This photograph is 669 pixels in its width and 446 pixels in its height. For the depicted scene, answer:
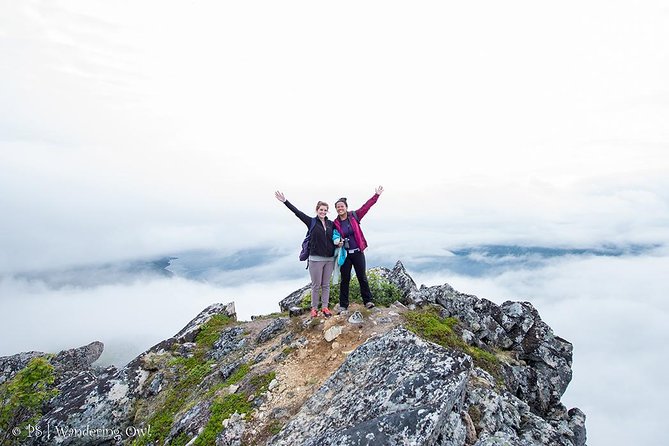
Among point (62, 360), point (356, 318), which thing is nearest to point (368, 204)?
point (356, 318)

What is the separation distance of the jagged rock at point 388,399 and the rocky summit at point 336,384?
0.03 m

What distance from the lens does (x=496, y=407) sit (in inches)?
445

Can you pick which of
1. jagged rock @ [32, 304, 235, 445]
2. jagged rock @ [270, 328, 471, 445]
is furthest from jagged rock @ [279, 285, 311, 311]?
jagged rock @ [270, 328, 471, 445]

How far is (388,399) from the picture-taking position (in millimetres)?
9461

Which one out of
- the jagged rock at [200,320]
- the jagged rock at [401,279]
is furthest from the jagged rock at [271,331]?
the jagged rock at [401,279]

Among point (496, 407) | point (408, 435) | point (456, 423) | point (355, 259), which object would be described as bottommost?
point (496, 407)

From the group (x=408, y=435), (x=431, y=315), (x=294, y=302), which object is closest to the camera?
(x=408, y=435)

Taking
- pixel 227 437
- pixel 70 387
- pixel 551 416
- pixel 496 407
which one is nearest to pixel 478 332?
pixel 551 416

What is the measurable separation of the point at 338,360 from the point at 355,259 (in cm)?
439

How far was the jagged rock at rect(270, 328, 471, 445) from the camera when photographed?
862cm

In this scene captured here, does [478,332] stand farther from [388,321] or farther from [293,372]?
[293,372]

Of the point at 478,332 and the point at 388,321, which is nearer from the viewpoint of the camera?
the point at 388,321

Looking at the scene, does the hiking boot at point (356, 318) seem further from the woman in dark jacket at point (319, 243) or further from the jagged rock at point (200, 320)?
the jagged rock at point (200, 320)

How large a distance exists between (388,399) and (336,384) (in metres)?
2.22
